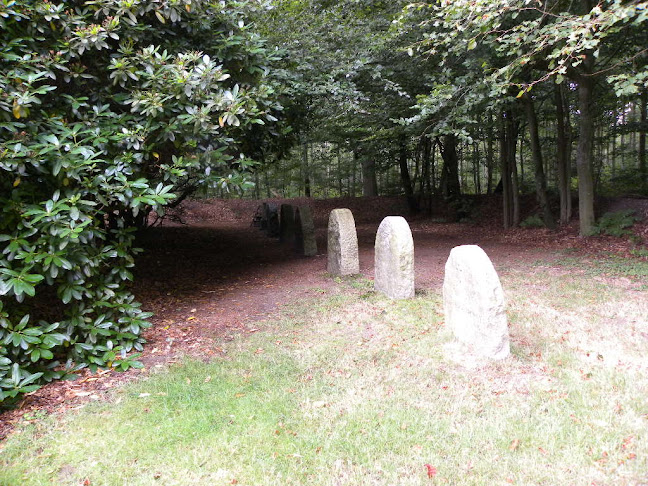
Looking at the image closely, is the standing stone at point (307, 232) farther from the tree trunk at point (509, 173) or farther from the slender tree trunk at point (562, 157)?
the slender tree trunk at point (562, 157)

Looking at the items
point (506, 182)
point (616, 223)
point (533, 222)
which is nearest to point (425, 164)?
point (506, 182)

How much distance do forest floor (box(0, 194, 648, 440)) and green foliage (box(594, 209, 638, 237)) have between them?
0.24m

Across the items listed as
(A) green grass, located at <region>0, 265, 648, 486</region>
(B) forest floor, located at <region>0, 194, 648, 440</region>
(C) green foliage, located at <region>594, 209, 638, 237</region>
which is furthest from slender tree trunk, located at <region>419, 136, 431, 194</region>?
(A) green grass, located at <region>0, 265, 648, 486</region>

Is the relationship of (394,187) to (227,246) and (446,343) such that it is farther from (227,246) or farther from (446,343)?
(446,343)

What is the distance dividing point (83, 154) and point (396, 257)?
4016mm

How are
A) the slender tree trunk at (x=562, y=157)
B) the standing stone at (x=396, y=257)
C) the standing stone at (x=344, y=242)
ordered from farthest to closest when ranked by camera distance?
the slender tree trunk at (x=562, y=157) < the standing stone at (x=344, y=242) < the standing stone at (x=396, y=257)

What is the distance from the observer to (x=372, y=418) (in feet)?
10.8

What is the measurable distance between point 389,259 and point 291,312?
1.63 m

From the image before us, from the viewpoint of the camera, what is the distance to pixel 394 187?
2330 cm

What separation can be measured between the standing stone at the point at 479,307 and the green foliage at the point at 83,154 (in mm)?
3084

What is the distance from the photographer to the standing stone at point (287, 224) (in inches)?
490

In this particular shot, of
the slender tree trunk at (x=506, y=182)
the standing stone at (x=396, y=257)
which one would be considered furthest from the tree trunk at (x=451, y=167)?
the standing stone at (x=396, y=257)

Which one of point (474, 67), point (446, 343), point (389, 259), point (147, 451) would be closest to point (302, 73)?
point (474, 67)

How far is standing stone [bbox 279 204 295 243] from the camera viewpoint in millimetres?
12445
